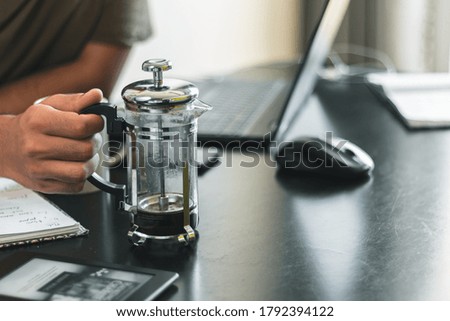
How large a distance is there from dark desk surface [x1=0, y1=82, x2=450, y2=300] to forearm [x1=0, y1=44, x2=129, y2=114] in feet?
1.34

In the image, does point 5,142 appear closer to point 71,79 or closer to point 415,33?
point 71,79

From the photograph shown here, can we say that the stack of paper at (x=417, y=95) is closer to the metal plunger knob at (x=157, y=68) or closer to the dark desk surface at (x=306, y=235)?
the dark desk surface at (x=306, y=235)

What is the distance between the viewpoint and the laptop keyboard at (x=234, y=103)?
153 cm

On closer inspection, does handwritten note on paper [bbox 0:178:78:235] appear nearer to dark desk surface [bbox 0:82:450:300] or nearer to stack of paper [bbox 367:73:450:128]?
dark desk surface [bbox 0:82:450:300]

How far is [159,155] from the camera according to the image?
1.02 m

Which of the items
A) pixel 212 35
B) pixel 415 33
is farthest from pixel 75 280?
pixel 212 35

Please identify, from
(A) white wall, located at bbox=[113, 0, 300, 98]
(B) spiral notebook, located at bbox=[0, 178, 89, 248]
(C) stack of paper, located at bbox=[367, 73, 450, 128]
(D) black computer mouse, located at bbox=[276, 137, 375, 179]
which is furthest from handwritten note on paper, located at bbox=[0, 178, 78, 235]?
(A) white wall, located at bbox=[113, 0, 300, 98]

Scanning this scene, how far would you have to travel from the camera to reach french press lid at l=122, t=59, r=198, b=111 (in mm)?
925

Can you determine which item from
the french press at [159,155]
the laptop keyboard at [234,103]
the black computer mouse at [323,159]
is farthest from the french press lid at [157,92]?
the laptop keyboard at [234,103]

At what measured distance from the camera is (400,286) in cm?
89

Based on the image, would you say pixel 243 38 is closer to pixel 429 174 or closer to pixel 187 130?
pixel 429 174

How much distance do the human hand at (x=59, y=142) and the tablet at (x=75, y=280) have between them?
0.53 feet

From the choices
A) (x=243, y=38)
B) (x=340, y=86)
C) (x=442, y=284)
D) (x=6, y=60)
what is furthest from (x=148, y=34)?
(x=243, y=38)

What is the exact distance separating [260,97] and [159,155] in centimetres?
77
